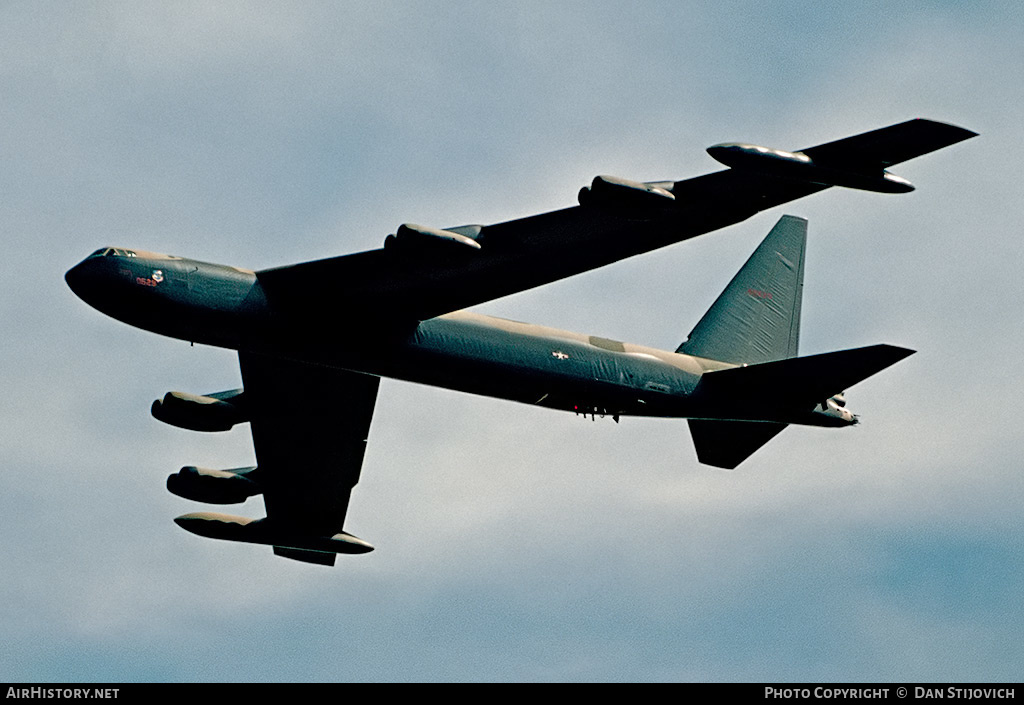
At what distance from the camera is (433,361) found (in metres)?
40.1

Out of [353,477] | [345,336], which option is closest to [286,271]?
[345,336]

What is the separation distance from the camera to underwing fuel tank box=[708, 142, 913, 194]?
34500 millimetres

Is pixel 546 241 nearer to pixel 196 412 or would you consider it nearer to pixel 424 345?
pixel 424 345

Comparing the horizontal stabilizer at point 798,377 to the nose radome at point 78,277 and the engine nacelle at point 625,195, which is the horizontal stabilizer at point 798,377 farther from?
the nose radome at point 78,277

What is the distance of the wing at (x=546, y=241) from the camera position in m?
→ 35.7

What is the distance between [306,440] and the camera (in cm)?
4581

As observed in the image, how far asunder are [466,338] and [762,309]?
456 inches

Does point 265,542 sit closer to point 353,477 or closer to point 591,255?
point 353,477

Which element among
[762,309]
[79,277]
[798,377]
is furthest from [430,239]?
[762,309]

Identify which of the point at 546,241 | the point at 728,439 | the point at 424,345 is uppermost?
the point at 546,241
